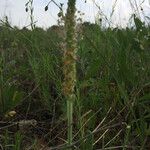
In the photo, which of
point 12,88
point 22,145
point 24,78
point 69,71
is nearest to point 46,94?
point 12,88

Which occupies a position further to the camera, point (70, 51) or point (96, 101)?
point (96, 101)

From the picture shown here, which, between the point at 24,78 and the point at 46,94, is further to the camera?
the point at 24,78

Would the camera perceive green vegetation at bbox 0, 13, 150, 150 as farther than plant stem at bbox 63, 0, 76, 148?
Yes

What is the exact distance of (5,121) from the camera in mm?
2250

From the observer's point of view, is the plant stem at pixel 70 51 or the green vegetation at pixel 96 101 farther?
the green vegetation at pixel 96 101

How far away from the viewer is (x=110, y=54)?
265 cm

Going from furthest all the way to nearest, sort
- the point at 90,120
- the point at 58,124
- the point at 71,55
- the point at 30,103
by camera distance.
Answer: the point at 30,103 < the point at 58,124 < the point at 90,120 < the point at 71,55

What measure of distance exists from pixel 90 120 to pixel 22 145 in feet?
1.13

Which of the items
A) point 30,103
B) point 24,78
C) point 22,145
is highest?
point 24,78

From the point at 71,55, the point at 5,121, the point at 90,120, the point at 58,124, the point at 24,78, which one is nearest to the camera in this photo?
the point at 71,55

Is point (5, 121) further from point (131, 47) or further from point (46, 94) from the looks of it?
point (131, 47)

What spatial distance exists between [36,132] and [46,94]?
258 millimetres

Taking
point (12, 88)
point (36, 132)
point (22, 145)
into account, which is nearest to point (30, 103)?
point (12, 88)

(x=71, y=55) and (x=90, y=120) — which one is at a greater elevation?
(x=71, y=55)
